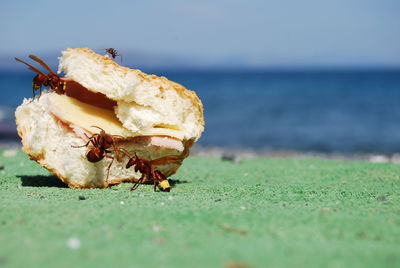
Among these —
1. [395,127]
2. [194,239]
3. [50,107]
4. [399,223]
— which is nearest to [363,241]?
[399,223]

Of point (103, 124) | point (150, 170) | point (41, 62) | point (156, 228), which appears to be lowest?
point (150, 170)

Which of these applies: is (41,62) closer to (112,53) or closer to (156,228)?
(112,53)

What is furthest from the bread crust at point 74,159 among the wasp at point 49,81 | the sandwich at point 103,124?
the wasp at point 49,81

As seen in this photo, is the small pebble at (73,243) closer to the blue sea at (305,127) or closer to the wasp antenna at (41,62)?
the wasp antenna at (41,62)

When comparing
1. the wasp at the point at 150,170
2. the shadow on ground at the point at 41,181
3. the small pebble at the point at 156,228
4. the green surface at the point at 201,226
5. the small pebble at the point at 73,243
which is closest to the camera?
the green surface at the point at 201,226

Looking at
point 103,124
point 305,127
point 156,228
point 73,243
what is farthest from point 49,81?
point 305,127

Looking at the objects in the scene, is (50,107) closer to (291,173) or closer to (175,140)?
(175,140)
